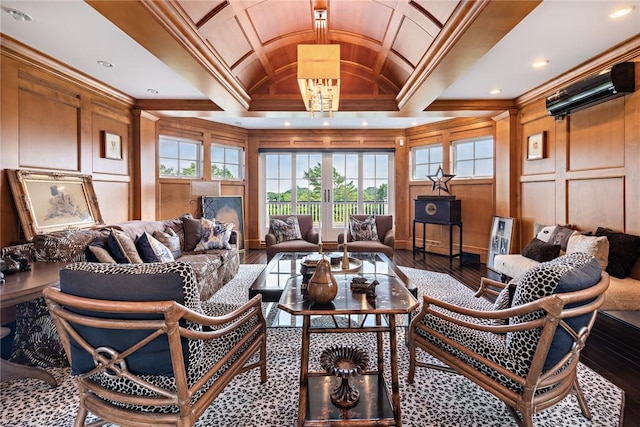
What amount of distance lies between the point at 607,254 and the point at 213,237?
4.58m

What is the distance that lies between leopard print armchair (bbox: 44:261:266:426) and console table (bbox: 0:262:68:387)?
0.85 metres

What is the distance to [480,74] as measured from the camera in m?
3.73

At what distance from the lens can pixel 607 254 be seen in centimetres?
301

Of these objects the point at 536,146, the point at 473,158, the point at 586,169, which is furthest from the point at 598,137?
the point at 473,158

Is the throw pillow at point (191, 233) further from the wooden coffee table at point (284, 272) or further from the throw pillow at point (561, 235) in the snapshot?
the throw pillow at point (561, 235)

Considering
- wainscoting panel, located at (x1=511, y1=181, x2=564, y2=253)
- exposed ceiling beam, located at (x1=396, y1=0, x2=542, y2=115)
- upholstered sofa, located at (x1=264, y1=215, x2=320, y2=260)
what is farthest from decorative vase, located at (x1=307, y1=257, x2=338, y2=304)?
wainscoting panel, located at (x1=511, y1=181, x2=564, y2=253)

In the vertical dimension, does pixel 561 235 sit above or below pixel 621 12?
below

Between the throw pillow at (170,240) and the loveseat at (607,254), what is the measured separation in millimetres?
4230

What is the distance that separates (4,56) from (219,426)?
12.3 ft

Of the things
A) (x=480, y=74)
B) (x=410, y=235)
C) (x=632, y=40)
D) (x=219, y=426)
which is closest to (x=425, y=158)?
(x=410, y=235)

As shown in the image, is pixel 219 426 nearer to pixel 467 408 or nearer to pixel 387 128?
pixel 467 408

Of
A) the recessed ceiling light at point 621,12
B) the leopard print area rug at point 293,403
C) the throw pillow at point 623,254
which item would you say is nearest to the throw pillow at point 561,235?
the throw pillow at point 623,254

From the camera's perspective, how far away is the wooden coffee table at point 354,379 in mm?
1549

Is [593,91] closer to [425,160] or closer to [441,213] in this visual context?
[441,213]
